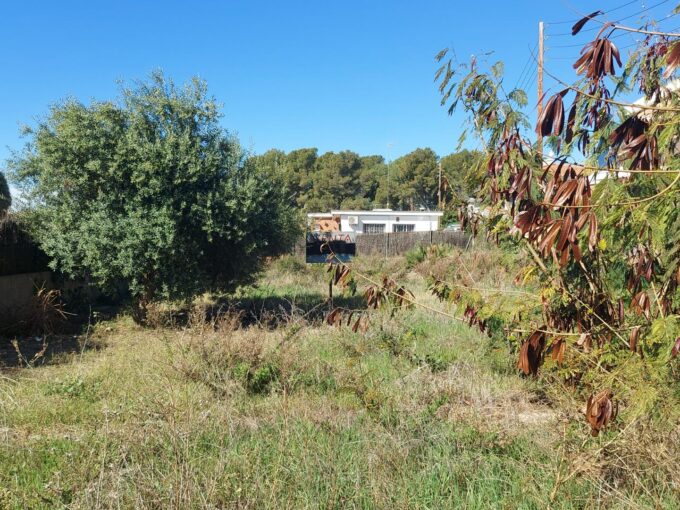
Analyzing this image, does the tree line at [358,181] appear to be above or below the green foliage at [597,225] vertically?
above

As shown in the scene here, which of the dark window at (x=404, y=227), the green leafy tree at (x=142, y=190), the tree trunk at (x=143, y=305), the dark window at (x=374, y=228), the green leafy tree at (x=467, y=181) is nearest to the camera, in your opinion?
the green leafy tree at (x=467, y=181)

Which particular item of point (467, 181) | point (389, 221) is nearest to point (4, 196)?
point (467, 181)

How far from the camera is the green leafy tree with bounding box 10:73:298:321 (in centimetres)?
961

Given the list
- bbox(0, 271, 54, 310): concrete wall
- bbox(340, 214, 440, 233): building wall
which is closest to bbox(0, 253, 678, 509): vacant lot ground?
bbox(0, 271, 54, 310): concrete wall

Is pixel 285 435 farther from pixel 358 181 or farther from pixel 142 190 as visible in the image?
pixel 358 181

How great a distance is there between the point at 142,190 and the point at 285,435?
22.8ft

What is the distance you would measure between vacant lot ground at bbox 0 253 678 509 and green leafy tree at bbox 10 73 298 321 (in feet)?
10.2

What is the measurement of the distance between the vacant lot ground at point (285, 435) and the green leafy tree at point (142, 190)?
3124 mm

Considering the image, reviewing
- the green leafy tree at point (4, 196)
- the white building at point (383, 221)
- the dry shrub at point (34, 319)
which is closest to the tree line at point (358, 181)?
the white building at point (383, 221)

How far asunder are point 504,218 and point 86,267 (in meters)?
8.56

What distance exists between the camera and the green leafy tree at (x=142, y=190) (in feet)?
31.5

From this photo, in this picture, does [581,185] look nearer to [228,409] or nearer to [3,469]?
[228,409]

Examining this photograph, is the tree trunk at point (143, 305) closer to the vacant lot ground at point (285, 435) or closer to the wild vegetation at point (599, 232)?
the vacant lot ground at point (285, 435)

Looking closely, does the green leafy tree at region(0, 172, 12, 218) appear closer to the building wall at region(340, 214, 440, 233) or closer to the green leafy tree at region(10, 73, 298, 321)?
the green leafy tree at region(10, 73, 298, 321)
